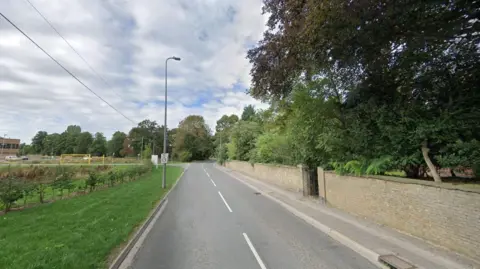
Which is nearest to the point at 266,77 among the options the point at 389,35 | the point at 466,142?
the point at 389,35

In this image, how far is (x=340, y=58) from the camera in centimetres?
872

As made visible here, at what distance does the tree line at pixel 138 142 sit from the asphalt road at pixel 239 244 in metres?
81.1

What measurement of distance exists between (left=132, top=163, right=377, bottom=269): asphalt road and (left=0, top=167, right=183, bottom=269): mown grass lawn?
902mm

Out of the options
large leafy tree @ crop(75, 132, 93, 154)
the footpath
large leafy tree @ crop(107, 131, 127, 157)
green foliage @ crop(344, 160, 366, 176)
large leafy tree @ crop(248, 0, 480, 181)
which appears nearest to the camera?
the footpath

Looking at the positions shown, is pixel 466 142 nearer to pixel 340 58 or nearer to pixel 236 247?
pixel 340 58

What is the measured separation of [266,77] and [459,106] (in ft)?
18.3

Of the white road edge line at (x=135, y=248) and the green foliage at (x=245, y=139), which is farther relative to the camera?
the green foliage at (x=245, y=139)

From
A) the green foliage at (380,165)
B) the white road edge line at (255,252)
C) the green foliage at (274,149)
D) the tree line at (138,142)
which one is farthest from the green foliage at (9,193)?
the tree line at (138,142)

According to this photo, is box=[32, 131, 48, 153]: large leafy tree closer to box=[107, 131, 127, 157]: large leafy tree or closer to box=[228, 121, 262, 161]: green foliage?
box=[107, 131, 127, 157]: large leafy tree

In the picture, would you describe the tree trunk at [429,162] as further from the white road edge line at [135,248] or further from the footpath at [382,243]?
the white road edge line at [135,248]

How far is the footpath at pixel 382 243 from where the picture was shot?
5629 mm

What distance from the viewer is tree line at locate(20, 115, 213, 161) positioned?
9788 cm

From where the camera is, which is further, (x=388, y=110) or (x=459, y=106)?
(x=388, y=110)

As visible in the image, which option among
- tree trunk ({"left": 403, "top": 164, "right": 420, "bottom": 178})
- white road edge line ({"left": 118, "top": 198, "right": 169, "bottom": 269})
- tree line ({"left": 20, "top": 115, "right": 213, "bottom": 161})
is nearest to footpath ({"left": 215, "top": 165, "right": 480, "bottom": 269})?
tree trunk ({"left": 403, "top": 164, "right": 420, "bottom": 178})
